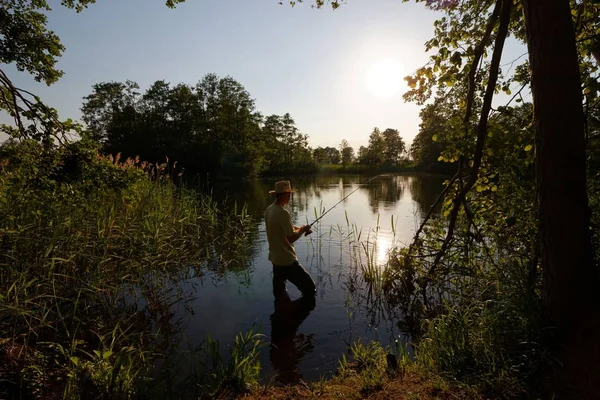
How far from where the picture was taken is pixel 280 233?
5730mm

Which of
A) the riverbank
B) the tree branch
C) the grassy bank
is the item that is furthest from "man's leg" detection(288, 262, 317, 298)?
the tree branch

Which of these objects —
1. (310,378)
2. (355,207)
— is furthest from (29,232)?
(355,207)

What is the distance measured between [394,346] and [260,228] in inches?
363

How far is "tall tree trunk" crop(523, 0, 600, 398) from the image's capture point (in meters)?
2.64

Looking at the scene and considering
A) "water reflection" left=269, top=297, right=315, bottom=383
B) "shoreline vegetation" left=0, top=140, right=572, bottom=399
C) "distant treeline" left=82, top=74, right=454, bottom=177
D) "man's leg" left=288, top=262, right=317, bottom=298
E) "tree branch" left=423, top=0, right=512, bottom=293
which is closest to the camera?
"shoreline vegetation" left=0, top=140, right=572, bottom=399

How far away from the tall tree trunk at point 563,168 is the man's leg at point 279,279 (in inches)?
159

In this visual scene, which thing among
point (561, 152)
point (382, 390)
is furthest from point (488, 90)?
point (382, 390)

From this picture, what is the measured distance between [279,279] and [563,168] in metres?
4.59

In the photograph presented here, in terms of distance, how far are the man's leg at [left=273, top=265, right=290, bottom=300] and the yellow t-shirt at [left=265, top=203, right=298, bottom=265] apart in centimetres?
17

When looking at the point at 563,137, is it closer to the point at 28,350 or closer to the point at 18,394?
the point at 18,394

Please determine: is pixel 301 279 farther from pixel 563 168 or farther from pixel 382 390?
pixel 563 168

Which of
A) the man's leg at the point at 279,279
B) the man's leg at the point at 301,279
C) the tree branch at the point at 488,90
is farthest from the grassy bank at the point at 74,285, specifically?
the tree branch at the point at 488,90

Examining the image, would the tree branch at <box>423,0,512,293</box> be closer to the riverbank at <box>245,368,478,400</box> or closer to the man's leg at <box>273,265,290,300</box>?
the riverbank at <box>245,368,478,400</box>

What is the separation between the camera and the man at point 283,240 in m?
5.64
